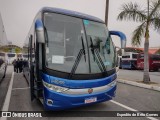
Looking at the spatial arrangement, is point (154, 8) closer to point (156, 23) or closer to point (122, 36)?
point (156, 23)

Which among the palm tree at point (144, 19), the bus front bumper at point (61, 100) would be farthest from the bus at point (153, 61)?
the bus front bumper at point (61, 100)

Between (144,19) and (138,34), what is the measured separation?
1056 mm

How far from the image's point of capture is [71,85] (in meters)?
5.80

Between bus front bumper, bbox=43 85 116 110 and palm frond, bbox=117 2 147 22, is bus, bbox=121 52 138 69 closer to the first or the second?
palm frond, bbox=117 2 147 22

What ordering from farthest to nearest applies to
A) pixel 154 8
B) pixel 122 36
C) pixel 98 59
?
1. pixel 154 8
2. pixel 122 36
3. pixel 98 59

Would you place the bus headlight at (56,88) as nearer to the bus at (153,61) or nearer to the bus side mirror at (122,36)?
the bus side mirror at (122,36)

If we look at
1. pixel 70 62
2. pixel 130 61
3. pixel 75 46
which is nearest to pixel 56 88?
pixel 70 62

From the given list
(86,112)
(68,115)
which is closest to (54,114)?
(68,115)

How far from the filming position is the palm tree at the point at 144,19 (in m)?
13.3

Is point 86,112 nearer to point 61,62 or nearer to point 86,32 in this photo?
point 61,62

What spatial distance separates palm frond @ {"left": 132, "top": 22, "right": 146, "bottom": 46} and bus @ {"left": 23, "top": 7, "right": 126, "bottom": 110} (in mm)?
6830

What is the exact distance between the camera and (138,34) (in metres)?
13.4

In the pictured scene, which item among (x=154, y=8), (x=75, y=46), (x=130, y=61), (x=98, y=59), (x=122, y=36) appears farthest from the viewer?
(x=130, y=61)

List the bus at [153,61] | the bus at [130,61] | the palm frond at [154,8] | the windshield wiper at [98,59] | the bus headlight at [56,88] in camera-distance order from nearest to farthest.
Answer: the bus headlight at [56,88] < the windshield wiper at [98,59] < the palm frond at [154,8] < the bus at [153,61] < the bus at [130,61]
